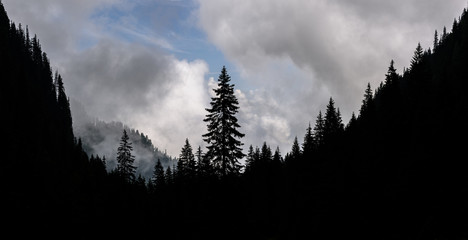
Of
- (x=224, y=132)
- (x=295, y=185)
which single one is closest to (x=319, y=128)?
(x=295, y=185)

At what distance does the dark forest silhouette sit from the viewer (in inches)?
1085

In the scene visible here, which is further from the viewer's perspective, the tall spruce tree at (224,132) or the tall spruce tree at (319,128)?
the tall spruce tree at (319,128)

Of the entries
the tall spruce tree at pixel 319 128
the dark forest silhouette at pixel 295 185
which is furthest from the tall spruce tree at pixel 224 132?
the tall spruce tree at pixel 319 128

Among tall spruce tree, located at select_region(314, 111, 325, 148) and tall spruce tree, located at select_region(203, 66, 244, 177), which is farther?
tall spruce tree, located at select_region(314, 111, 325, 148)

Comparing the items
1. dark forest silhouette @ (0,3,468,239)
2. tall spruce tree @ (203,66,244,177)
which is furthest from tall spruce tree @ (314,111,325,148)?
tall spruce tree @ (203,66,244,177)

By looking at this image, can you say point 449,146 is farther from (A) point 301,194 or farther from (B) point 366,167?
(A) point 301,194

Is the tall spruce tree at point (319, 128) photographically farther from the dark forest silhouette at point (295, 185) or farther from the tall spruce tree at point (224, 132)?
the tall spruce tree at point (224, 132)

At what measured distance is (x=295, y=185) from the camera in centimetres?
5897

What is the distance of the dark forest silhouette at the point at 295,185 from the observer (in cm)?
2755

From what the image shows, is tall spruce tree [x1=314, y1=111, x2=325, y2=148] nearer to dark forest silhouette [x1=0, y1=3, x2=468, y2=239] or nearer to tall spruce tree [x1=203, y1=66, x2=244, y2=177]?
dark forest silhouette [x1=0, y1=3, x2=468, y2=239]

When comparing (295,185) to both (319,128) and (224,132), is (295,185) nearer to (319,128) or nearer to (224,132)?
(319,128)

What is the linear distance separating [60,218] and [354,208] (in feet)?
118

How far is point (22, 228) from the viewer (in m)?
40.1

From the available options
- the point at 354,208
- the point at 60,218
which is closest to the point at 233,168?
the point at 354,208
